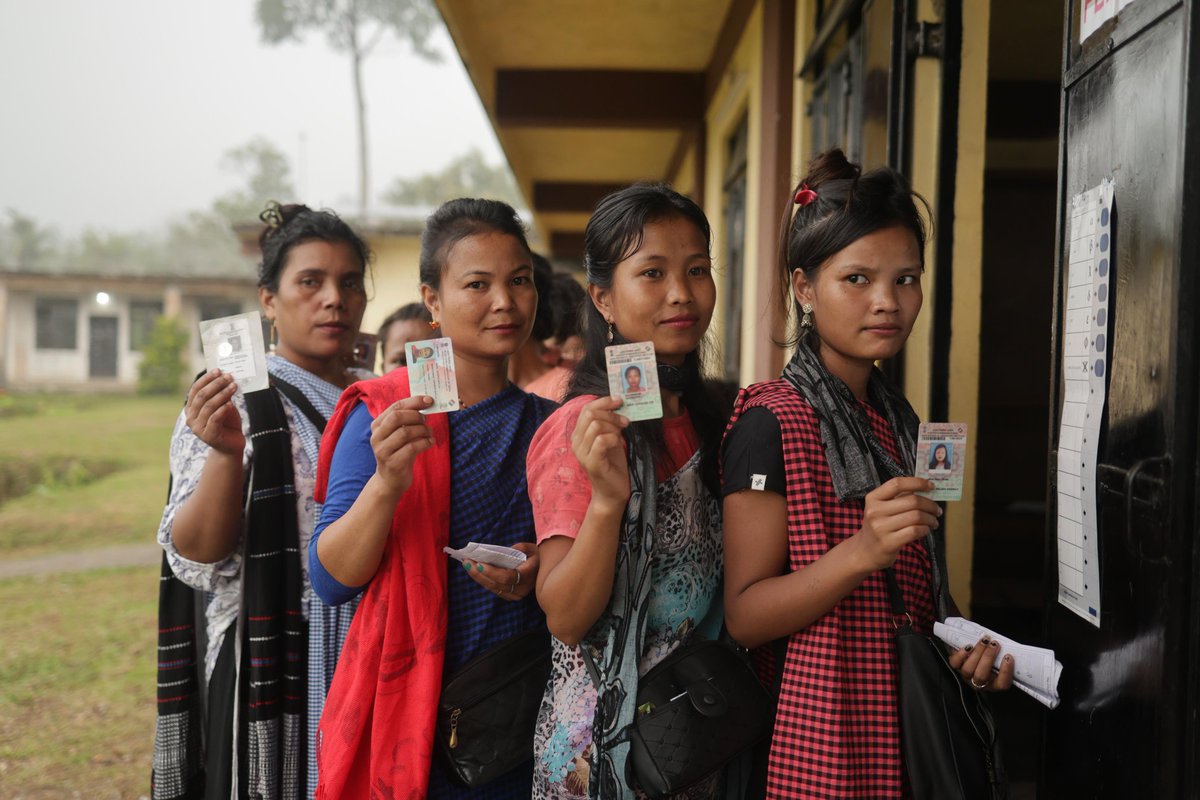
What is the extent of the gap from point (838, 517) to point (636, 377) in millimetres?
439

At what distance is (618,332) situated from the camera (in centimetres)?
182

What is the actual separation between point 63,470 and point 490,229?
761 inches

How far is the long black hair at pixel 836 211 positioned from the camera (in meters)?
1.74

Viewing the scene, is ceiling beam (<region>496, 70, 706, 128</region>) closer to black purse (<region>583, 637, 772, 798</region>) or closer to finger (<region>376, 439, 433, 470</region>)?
finger (<region>376, 439, 433, 470</region>)

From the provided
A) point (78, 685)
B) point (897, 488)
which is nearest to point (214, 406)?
point (897, 488)

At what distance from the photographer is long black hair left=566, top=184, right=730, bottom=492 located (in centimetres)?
178

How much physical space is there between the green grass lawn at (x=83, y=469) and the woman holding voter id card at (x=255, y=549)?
1255 centimetres

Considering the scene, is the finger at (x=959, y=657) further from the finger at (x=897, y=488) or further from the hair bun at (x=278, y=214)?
the hair bun at (x=278, y=214)

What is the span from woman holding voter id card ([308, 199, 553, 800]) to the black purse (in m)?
0.37

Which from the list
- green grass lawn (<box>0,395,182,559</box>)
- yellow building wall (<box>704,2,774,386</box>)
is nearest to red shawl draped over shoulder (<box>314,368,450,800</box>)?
yellow building wall (<box>704,2,774,386</box>)

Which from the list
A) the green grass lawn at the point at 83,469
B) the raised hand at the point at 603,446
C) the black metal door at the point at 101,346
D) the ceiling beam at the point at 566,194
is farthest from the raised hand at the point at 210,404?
the black metal door at the point at 101,346

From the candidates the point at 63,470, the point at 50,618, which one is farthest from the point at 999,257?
the point at 63,470

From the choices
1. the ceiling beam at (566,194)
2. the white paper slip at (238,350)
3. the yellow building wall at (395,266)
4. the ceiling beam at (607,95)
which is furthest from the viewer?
the yellow building wall at (395,266)

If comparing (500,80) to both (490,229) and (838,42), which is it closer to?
(838,42)
